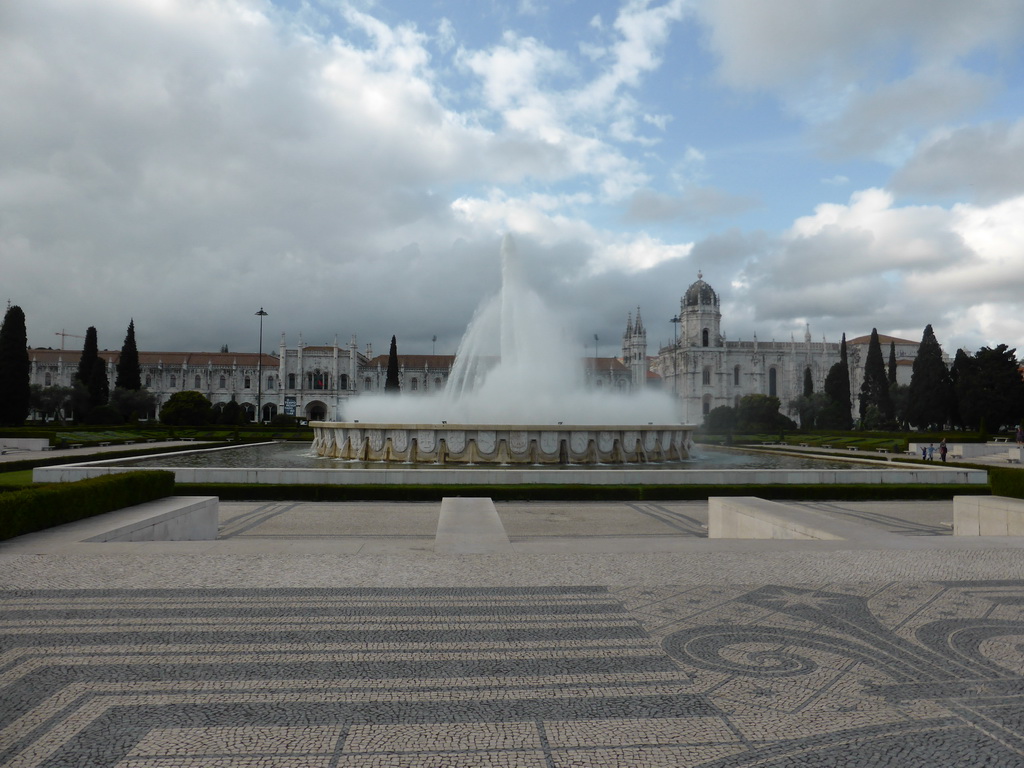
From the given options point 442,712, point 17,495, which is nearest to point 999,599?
point 442,712

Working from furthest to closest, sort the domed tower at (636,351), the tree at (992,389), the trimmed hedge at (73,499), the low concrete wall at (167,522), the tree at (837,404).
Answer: the domed tower at (636,351) < the tree at (837,404) < the tree at (992,389) < the low concrete wall at (167,522) < the trimmed hedge at (73,499)

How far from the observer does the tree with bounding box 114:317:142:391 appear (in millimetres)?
55125

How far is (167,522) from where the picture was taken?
311 inches

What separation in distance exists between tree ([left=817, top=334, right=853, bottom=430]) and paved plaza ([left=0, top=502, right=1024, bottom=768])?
49.7 metres

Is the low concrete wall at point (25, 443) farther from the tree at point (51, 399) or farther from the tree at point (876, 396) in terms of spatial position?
the tree at point (876, 396)

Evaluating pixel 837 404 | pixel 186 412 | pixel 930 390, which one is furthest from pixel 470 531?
pixel 837 404

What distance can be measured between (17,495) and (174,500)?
8.04 feet

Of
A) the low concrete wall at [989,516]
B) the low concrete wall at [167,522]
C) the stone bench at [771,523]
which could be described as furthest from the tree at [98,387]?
the low concrete wall at [989,516]

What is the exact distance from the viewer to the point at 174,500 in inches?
362

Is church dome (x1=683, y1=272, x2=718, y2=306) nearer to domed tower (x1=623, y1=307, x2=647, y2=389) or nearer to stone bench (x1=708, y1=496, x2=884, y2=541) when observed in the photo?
domed tower (x1=623, y1=307, x2=647, y2=389)

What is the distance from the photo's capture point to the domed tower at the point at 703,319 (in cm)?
7781

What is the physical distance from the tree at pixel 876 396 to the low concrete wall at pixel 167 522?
5329 cm

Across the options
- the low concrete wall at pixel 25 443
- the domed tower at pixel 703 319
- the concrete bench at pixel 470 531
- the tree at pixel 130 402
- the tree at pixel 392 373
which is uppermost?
the domed tower at pixel 703 319

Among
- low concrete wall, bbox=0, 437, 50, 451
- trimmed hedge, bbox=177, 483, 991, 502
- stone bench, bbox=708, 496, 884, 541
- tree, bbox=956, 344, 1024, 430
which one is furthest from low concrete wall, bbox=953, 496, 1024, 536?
tree, bbox=956, 344, 1024, 430
